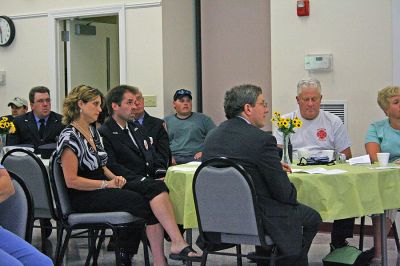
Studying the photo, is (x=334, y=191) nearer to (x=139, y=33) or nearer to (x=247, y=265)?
(x=247, y=265)

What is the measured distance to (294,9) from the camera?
6.72 m

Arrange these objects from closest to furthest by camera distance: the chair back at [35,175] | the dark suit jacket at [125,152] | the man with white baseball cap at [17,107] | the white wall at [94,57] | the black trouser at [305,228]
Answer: the black trouser at [305,228] < the chair back at [35,175] < the dark suit jacket at [125,152] < the man with white baseball cap at [17,107] < the white wall at [94,57]

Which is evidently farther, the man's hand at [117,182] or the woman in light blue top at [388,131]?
the woman in light blue top at [388,131]

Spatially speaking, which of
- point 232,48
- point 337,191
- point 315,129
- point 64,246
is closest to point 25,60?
point 232,48

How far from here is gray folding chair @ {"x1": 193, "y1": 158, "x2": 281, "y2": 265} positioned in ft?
12.4

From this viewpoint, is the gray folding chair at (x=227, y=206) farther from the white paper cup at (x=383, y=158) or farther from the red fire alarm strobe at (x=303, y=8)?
the red fire alarm strobe at (x=303, y=8)

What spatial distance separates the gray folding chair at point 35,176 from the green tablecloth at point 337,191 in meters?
0.76

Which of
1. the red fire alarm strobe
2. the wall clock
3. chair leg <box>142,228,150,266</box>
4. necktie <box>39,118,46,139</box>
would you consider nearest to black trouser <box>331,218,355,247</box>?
chair leg <box>142,228,150,266</box>

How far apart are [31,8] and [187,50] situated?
2.01 m

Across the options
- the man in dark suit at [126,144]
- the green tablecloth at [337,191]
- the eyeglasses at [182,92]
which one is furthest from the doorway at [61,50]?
the green tablecloth at [337,191]

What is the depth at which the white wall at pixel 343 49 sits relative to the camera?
6.39 metres

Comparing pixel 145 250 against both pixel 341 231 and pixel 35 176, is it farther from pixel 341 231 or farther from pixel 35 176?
pixel 341 231

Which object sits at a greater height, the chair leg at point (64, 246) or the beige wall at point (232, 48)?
the beige wall at point (232, 48)

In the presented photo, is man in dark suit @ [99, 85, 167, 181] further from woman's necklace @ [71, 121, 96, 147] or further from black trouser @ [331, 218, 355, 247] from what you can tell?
black trouser @ [331, 218, 355, 247]
